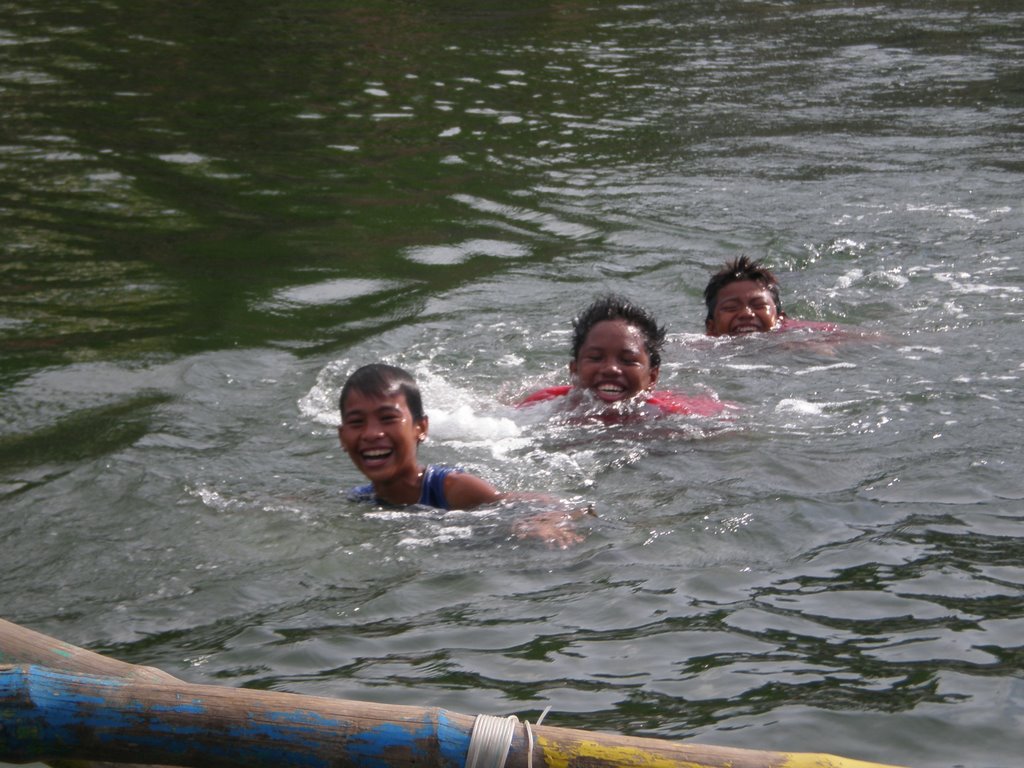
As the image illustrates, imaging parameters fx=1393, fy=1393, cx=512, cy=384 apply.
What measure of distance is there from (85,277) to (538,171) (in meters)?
4.43

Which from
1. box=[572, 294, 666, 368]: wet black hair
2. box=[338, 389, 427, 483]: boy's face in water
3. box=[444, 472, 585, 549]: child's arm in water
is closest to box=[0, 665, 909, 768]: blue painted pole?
box=[444, 472, 585, 549]: child's arm in water

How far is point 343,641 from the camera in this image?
14.6 feet

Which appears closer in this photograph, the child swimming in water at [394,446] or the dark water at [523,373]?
the dark water at [523,373]

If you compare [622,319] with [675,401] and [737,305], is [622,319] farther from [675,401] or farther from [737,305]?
[737,305]

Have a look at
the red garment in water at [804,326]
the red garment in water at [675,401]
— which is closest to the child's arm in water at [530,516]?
the red garment in water at [675,401]

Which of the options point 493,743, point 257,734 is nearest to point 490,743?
point 493,743

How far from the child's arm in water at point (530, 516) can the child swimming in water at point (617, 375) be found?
Result: 44.2 inches

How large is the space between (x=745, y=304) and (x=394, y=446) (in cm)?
328

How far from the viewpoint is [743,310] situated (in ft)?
27.2

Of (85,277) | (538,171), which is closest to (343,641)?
(85,277)

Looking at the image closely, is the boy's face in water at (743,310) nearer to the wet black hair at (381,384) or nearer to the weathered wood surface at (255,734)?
the wet black hair at (381,384)

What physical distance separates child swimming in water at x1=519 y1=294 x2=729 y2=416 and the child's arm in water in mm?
1124

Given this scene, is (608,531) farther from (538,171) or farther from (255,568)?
(538,171)

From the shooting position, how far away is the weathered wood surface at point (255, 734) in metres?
2.63
